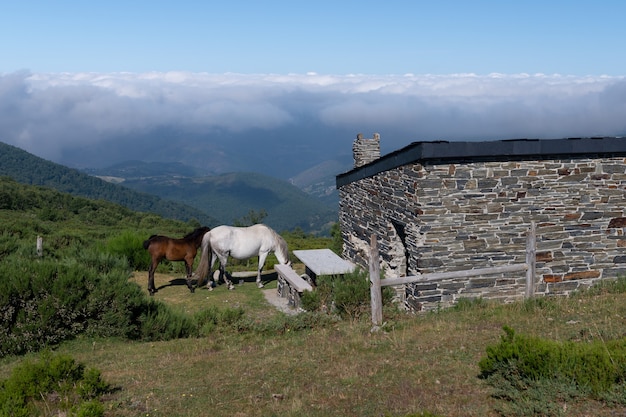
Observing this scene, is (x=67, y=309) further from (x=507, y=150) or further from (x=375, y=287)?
(x=507, y=150)

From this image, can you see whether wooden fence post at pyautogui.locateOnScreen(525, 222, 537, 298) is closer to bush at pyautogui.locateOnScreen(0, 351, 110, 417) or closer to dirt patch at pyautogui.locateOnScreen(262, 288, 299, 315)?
dirt patch at pyautogui.locateOnScreen(262, 288, 299, 315)

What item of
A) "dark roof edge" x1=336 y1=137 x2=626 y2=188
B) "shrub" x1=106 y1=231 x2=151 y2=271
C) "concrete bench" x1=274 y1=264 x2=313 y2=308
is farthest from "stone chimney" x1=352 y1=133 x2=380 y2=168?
"shrub" x1=106 y1=231 x2=151 y2=271

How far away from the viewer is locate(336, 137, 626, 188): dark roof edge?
38.5 feet

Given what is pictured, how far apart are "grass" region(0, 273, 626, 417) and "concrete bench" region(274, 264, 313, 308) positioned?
127 inches

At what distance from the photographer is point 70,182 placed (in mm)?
142250

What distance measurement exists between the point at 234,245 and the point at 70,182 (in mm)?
140277

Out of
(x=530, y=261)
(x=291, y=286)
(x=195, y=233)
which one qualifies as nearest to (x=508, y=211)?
(x=530, y=261)

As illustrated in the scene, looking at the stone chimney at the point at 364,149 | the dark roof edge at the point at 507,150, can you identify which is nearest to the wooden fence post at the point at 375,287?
the dark roof edge at the point at 507,150

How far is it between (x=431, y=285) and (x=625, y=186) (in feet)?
18.2

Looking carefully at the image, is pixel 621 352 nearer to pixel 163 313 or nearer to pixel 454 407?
pixel 454 407

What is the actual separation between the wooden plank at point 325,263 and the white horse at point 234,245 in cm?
119

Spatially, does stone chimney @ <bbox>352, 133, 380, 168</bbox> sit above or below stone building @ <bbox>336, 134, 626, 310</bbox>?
above

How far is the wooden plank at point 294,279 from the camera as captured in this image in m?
13.5

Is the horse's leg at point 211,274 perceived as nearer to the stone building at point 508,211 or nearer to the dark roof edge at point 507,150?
the stone building at point 508,211
